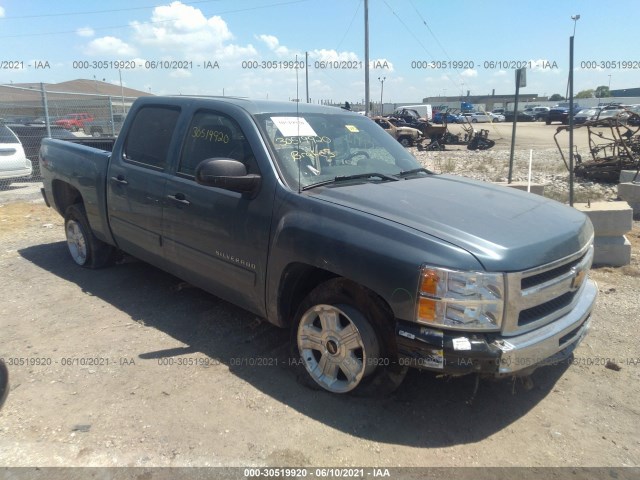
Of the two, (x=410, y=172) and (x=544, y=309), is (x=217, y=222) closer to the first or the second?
(x=410, y=172)

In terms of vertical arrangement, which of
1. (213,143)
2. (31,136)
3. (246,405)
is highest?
(213,143)

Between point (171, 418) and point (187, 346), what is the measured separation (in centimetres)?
97

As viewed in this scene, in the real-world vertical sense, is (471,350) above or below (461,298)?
below

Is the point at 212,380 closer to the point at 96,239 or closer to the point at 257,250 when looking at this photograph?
the point at 257,250

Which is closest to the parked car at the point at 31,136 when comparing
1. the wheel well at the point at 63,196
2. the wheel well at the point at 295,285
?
the wheel well at the point at 63,196

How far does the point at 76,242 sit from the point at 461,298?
486 centimetres

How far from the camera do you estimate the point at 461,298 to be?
2688 millimetres

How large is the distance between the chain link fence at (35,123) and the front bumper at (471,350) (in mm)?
9944

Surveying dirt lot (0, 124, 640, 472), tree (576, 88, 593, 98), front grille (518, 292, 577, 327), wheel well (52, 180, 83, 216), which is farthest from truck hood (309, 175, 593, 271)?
tree (576, 88, 593, 98)

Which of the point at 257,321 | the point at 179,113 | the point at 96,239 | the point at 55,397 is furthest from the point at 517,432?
the point at 96,239

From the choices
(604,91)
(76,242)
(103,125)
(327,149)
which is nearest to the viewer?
(327,149)

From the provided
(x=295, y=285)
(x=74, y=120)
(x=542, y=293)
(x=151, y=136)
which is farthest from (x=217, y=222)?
(x=74, y=120)

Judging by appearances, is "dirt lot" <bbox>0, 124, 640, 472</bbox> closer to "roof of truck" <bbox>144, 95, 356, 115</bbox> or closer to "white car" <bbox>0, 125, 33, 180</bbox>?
"roof of truck" <bbox>144, 95, 356, 115</bbox>

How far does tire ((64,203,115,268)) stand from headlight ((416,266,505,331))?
14.0ft
